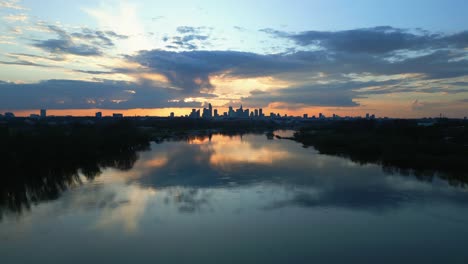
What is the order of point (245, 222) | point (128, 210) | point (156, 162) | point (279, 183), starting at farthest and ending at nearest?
1. point (156, 162)
2. point (279, 183)
3. point (128, 210)
4. point (245, 222)

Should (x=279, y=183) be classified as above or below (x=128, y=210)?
above

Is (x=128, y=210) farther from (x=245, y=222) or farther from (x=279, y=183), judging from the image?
(x=279, y=183)

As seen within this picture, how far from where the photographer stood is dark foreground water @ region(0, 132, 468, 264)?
7.95 meters

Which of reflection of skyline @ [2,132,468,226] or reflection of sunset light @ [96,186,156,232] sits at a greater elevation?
reflection of skyline @ [2,132,468,226]

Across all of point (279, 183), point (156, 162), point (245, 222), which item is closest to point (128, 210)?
point (245, 222)

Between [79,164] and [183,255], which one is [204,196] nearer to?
[183,255]

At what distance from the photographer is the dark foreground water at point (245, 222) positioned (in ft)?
26.1

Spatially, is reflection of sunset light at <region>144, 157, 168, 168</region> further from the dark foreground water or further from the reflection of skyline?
the dark foreground water

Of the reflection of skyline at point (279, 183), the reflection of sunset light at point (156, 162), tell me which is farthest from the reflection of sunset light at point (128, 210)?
the reflection of sunset light at point (156, 162)

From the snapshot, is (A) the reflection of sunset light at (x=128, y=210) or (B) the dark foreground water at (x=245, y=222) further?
(A) the reflection of sunset light at (x=128, y=210)

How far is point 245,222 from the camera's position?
1002cm

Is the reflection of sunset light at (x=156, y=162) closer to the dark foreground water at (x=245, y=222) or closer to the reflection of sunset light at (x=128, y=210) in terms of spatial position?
the dark foreground water at (x=245, y=222)

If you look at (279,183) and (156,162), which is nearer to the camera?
(279,183)

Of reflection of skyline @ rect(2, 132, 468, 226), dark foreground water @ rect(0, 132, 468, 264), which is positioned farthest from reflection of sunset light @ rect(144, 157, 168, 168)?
dark foreground water @ rect(0, 132, 468, 264)
